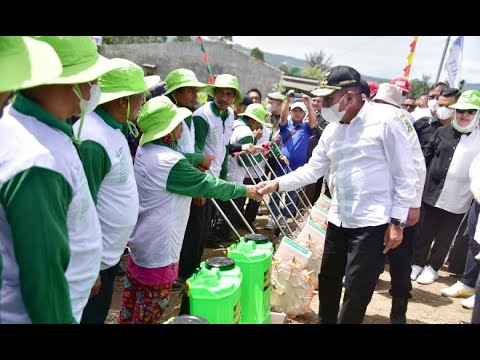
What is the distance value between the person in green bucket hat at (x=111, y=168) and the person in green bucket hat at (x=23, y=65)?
768 millimetres

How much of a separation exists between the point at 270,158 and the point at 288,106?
992 millimetres

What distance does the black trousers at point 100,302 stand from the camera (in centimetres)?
228

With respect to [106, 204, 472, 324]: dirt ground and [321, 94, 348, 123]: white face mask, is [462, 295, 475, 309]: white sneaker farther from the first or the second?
[321, 94, 348, 123]: white face mask

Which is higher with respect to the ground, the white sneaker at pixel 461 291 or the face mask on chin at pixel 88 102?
the face mask on chin at pixel 88 102

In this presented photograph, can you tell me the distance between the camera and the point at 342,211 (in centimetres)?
291

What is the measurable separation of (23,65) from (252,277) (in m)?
2.02

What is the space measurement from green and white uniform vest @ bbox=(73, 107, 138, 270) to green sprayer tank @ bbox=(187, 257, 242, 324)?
496 millimetres

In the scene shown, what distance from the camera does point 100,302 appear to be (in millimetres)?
2314

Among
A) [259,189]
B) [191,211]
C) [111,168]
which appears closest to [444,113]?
[259,189]

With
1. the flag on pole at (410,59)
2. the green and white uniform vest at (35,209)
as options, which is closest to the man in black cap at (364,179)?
the green and white uniform vest at (35,209)

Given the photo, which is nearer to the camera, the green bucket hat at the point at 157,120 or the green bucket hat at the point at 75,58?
the green bucket hat at the point at 75,58

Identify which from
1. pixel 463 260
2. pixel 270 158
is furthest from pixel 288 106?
pixel 463 260

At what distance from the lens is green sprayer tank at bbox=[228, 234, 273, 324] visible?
2735 millimetres

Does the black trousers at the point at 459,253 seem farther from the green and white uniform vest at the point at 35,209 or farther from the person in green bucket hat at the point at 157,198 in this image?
the green and white uniform vest at the point at 35,209
